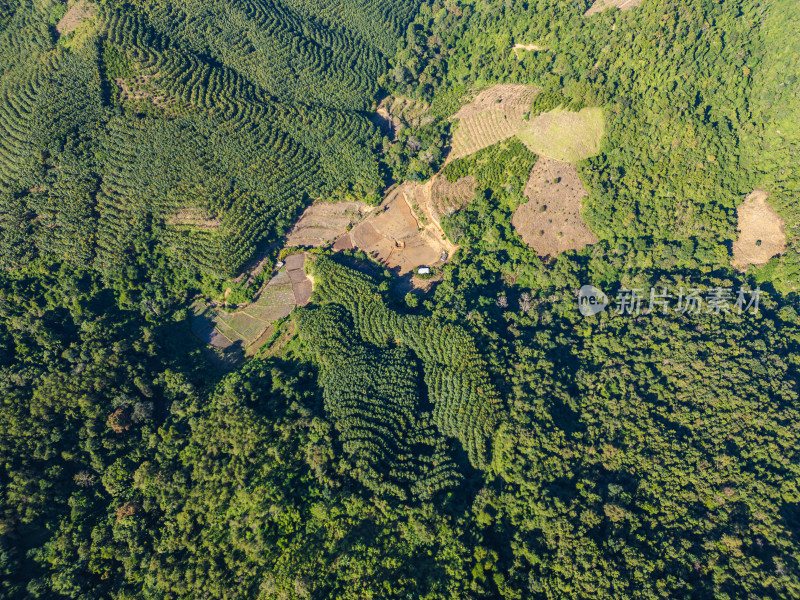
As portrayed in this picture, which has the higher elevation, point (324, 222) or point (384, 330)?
point (324, 222)

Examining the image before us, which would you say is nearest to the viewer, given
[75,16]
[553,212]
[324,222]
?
[553,212]

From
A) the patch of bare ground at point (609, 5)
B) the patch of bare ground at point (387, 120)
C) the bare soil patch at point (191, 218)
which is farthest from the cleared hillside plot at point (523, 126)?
the bare soil patch at point (191, 218)

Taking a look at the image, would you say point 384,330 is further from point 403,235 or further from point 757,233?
point 757,233

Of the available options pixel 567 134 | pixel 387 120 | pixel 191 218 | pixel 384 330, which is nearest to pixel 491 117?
pixel 567 134

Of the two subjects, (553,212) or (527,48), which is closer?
(553,212)

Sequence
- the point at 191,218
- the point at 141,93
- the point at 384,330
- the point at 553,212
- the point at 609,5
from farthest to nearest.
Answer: the point at 609,5
the point at 553,212
the point at 141,93
the point at 191,218
the point at 384,330

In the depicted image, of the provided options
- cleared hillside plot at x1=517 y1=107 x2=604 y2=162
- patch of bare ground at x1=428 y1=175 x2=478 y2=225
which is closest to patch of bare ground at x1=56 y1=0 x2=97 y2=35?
patch of bare ground at x1=428 y1=175 x2=478 y2=225

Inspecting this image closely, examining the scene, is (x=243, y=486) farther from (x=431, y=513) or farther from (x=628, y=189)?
(x=628, y=189)
